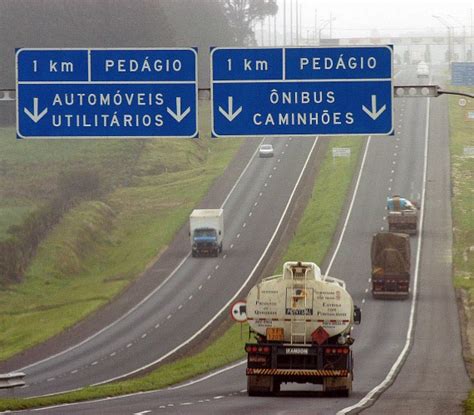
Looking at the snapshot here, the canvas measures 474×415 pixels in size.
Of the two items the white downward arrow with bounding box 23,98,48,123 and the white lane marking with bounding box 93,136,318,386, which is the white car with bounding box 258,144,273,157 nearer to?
the white lane marking with bounding box 93,136,318,386

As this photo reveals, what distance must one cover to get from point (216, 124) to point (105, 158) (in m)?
94.5

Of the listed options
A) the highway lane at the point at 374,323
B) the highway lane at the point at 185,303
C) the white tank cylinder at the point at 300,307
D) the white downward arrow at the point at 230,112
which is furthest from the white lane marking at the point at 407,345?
the highway lane at the point at 185,303

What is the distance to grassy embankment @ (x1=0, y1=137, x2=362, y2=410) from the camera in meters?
41.0

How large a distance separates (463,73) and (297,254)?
6729 centimetres

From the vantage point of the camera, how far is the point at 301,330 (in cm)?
3594

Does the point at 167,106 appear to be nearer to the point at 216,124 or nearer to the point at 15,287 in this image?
the point at 216,124

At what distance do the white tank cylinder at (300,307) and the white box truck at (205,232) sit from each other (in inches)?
2103

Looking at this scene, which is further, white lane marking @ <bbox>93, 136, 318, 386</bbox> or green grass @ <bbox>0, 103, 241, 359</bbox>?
green grass @ <bbox>0, 103, 241, 359</bbox>

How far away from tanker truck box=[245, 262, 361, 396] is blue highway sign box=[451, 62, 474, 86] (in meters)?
116

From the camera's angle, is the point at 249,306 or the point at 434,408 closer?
the point at 434,408

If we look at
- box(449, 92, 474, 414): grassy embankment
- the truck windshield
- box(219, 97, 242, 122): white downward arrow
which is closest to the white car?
box(449, 92, 474, 414): grassy embankment

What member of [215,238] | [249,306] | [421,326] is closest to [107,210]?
[215,238]

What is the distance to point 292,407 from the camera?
3192cm

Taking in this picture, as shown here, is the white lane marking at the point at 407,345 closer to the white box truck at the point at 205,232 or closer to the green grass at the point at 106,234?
the white box truck at the point at 205,232
